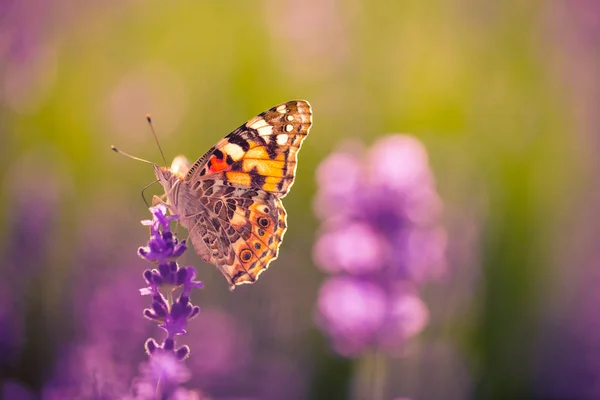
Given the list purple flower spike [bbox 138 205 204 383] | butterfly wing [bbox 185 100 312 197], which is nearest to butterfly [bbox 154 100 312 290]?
butterfly wing [bbox 185 100 312 197]

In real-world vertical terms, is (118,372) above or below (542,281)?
below

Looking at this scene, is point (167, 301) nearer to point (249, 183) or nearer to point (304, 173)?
point (249, 183)

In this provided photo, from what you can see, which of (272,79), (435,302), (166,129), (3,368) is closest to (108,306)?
(3,368)

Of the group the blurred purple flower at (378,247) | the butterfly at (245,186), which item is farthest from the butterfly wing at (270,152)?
the blurred purple flower at (378,247)

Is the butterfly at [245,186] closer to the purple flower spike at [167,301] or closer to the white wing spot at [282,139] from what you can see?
→ the white wing spot at [282,139]

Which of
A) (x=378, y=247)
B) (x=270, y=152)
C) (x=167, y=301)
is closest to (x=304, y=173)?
(x=378, y=247)

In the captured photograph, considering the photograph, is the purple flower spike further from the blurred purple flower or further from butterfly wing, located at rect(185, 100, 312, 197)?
A: the blurred purple flower

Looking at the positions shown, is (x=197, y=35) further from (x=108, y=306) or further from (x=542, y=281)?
(x=108, y=306)
